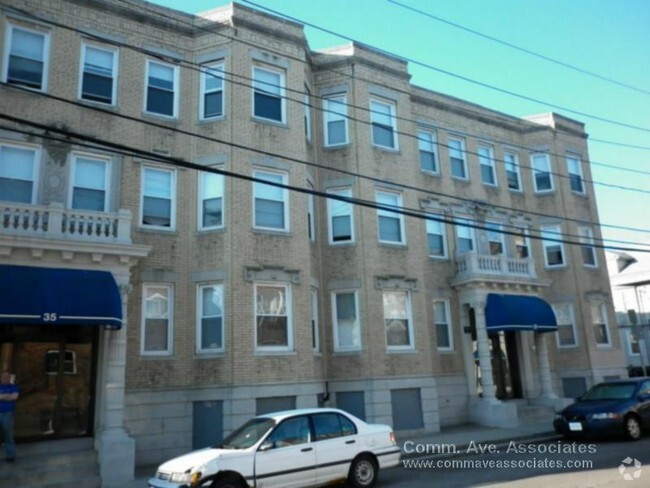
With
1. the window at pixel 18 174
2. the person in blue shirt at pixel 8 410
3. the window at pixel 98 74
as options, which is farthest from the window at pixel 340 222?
the person in blue shirt at pixel 8 410

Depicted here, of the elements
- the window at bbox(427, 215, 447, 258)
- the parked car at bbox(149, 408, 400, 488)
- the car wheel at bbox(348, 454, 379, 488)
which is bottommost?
the car wheel at bbox(348, 454, 379, 488)

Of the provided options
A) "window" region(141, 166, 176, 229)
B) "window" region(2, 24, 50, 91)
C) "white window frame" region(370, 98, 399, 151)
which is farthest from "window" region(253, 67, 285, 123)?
"window" region(2, 24, 50, 91)

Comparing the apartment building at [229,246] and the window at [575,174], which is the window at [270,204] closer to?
the apartment building at [229,246]

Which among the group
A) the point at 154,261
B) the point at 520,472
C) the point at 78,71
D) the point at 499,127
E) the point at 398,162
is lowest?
the point at 520,472

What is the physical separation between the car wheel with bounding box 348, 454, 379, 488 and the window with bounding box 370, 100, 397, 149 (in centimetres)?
1230

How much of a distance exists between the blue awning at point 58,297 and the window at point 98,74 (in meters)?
5.68

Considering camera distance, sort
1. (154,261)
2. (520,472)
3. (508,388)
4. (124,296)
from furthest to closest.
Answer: (508,388), (154,261), (124,296), (520,472)

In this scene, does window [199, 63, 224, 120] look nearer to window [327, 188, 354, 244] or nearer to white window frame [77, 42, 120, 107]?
white window frame [77, 42, 120, 107]

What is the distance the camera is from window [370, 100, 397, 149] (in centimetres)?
2009

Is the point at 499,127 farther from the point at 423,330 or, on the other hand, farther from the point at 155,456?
the point at 155,456

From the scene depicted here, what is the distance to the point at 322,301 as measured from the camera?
1838 centimetres

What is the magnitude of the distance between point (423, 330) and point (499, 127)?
1154cm

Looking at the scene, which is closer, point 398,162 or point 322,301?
point 322,301

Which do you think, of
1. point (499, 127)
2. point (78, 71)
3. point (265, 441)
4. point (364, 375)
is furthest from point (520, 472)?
point (499, 127)
